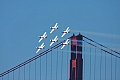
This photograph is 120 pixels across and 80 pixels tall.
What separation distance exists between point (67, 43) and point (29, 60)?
168 cm

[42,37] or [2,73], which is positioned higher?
[42,37]

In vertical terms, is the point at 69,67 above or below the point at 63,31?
below

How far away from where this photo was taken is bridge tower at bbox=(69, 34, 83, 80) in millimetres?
14742

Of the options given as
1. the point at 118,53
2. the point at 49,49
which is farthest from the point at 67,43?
the point at 118,53

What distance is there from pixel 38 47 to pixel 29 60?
1.29 m

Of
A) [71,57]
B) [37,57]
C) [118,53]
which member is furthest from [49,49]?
[118,53]

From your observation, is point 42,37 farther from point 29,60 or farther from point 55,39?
point 29,60

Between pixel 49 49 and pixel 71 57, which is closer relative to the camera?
pixel 71 57

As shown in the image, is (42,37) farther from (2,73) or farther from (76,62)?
(2,73)

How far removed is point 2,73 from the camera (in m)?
16.1

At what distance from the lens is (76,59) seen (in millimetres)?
14914

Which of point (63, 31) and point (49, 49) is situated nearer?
point (63, 31)

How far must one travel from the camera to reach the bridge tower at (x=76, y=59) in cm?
1474

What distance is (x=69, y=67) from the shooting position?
15.1 metres
